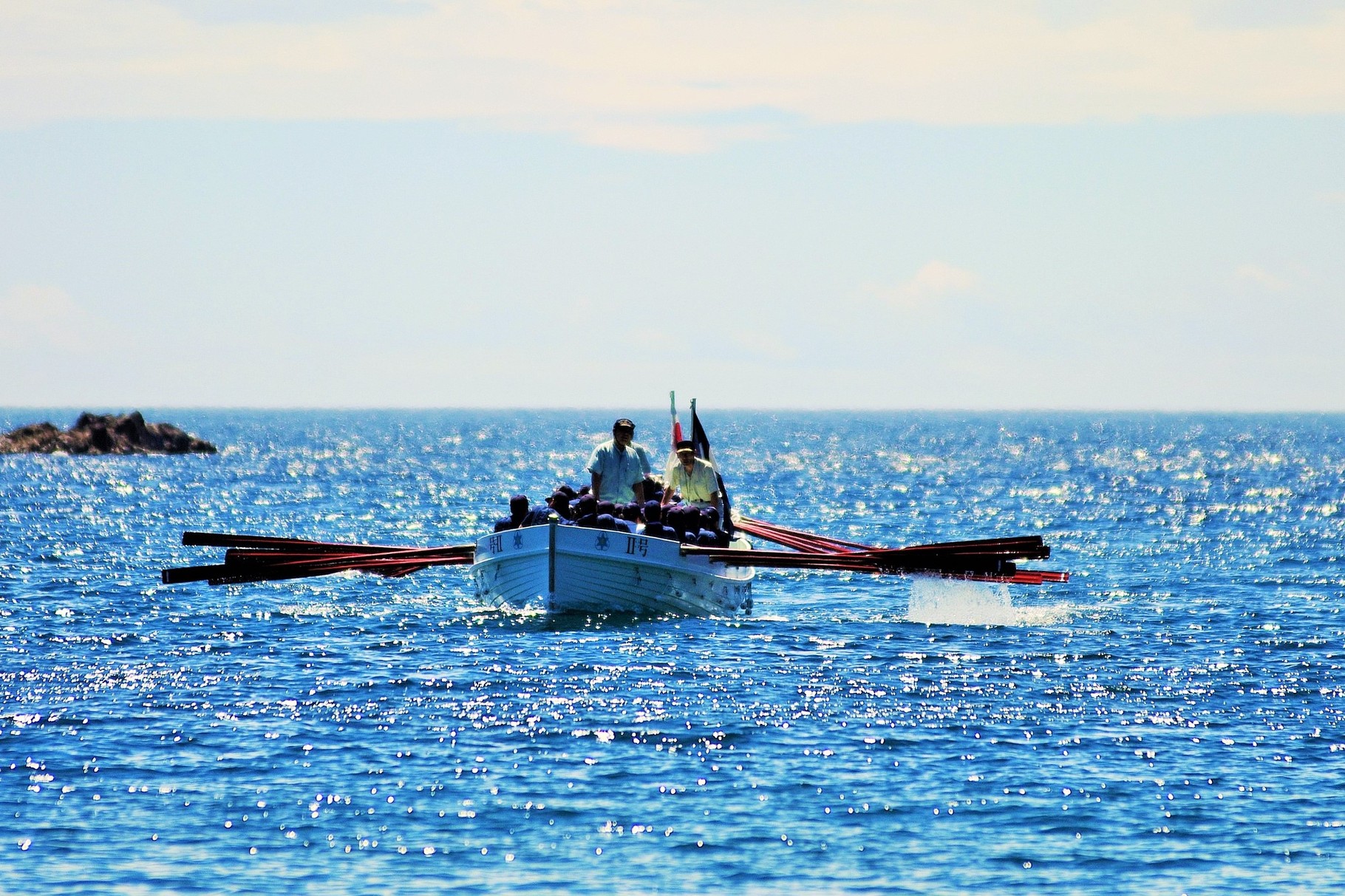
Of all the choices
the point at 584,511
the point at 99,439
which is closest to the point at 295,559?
the point at 584,511

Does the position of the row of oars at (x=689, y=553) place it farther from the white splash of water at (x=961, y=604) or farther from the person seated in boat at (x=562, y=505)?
the white splash of water at (x=961, y=604)

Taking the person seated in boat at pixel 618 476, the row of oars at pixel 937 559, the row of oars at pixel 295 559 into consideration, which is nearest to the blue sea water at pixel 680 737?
the row of oars at pixel 295 559

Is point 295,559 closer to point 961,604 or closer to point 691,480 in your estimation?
point 691,480

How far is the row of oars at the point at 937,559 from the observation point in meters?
21.7

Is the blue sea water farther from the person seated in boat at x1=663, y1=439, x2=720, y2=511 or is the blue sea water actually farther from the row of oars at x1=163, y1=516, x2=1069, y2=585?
the person seated in boat at x1=663, y1=439, x2=720, y2=511

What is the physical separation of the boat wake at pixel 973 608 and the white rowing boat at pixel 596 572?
11.9ft

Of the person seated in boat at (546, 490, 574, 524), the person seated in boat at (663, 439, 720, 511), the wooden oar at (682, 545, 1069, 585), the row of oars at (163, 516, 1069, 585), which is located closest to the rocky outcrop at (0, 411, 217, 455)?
the row of oars at (163, 516, 1069, 585)

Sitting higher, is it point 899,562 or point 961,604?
point 899,562

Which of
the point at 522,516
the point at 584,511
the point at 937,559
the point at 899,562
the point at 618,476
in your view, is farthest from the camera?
the point at 618,476

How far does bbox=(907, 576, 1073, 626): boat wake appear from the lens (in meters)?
26.2

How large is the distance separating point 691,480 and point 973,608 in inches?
239

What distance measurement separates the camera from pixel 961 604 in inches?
1117

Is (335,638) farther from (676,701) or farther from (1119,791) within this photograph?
(1119,791)

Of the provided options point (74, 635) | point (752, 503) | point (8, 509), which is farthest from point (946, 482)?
point (74, 635)
